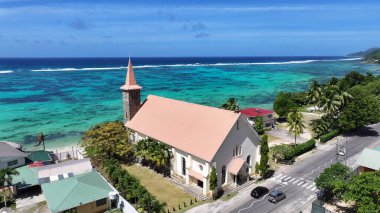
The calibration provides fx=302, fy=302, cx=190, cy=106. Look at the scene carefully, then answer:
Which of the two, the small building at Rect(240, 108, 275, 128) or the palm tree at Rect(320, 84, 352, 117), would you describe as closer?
the palm tree at Rect(320, 84, 352, 117)

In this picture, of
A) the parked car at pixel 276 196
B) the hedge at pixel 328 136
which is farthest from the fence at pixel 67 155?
the hedge at pixel 328 136

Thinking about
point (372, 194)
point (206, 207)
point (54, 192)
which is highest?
point (372, 194)

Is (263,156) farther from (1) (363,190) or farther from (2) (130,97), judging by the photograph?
(2) (130,97)

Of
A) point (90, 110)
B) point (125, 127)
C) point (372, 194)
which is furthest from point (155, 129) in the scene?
point (90, 110)

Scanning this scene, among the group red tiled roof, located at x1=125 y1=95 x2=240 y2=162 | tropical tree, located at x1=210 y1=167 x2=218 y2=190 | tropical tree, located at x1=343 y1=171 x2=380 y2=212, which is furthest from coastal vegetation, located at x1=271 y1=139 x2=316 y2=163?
tropical tree, located at x1=343 y1=171 x2=380 y2=212

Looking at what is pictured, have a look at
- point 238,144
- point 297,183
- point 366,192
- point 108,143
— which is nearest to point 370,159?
point 297,183

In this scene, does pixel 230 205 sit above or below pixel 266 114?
below

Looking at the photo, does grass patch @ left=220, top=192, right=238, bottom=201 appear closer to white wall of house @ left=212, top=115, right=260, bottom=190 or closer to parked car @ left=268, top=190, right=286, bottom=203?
white wall of house @ left=212, top=115, right=260, bottom=190

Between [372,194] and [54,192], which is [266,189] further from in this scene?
[54,192]
